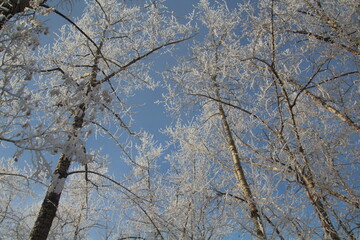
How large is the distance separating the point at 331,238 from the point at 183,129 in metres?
4.16

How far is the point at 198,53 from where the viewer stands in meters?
6.02

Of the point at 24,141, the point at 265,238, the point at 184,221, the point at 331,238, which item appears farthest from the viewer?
the point at 184,221

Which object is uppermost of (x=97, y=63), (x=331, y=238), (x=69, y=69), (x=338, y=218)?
(x=97, y=63)

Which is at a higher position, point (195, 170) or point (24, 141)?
point (195, 170)

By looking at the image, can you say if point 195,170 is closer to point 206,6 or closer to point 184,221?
point 184,221

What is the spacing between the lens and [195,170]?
5.63 m

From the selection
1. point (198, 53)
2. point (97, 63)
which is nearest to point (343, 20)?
point (198, 53)

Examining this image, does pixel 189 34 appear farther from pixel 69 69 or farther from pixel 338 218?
pixel 338 218

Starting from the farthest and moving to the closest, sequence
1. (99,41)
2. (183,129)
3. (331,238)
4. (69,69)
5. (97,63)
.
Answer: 1. (183,129)
2. (99,41)
3. (97,63)
4. (69,69)
5. (331,238)

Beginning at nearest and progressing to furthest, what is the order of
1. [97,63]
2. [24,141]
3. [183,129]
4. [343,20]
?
[24,141], [343,20], [97,63], [183,129]

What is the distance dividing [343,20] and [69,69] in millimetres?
4349

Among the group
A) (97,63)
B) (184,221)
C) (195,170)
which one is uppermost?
(97,63)

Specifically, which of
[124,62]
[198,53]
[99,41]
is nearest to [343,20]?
[198,53]

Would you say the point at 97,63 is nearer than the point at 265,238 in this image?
No
